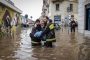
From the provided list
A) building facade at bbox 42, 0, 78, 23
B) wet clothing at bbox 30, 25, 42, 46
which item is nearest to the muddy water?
wet clothing at bbox 30, 25, 42, 46

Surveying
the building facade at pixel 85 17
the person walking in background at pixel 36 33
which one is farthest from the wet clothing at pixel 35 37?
the building facade at pixel 85 17

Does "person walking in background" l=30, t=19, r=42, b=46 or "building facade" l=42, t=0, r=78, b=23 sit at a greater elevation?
"building facade" l=42, t=0, r=78, b=23

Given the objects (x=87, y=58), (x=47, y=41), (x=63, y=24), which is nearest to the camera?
(x=87, y=58)

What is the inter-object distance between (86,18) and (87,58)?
1802 cm

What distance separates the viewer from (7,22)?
29188 millimetres

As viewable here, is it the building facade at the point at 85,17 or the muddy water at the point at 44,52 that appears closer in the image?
the muddy water at the point at 44,52

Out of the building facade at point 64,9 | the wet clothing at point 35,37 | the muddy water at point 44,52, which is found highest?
the building facade at point 64,9

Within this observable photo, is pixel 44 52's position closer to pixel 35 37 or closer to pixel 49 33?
pixel 49 33

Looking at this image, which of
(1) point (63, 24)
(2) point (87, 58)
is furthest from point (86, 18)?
(1) point (63, 24)

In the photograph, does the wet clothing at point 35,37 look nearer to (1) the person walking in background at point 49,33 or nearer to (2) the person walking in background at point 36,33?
(2) the person walking in background at point 36,33

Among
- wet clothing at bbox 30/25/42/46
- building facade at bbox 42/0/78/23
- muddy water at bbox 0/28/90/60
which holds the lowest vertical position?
muddy water at bbox 0/28/90/60

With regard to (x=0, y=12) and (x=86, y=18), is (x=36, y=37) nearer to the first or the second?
(x=0, y=12)

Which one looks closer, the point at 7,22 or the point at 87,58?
the point at 87,58

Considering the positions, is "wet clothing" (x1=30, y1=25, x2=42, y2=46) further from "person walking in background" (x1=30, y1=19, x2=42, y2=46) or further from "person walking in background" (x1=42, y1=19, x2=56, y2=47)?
"person walking in background" (x1=42, y1=19, x2=56, y2=47)
